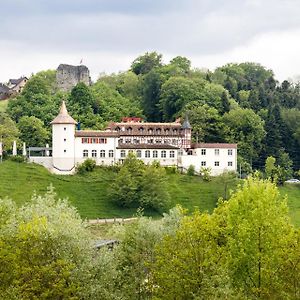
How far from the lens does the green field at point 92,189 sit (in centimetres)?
7044

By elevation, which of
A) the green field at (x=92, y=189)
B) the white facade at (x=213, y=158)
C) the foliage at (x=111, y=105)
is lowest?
the green field at (x=92, y=189)

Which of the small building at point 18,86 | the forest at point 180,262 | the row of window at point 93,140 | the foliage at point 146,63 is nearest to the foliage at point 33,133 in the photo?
the row of window at point 93,140

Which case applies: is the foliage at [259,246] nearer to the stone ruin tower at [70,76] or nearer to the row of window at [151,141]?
the row of window at [151,141]

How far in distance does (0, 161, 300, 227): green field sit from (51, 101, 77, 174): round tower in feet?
6.57

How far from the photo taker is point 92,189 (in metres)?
Result: 74.6

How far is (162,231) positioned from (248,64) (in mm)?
114380

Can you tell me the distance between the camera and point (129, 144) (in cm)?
8275

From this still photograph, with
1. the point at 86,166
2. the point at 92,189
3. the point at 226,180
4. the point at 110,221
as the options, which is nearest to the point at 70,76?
the point at 86,166

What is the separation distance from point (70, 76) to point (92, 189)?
50.4 meters

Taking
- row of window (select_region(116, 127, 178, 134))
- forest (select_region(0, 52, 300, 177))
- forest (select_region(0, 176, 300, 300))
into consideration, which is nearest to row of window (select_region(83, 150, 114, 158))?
row of window (select_region(116, 127, 178, 134))

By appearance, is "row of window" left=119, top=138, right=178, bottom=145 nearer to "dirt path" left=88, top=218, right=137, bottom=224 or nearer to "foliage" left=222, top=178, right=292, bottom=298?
"dirt path" left=88, top=218, right=137, bottom=224

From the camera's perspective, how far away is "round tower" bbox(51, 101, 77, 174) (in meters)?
79.4

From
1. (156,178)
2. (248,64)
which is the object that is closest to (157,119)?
(156,178)

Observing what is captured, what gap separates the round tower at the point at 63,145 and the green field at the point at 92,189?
2.00m
